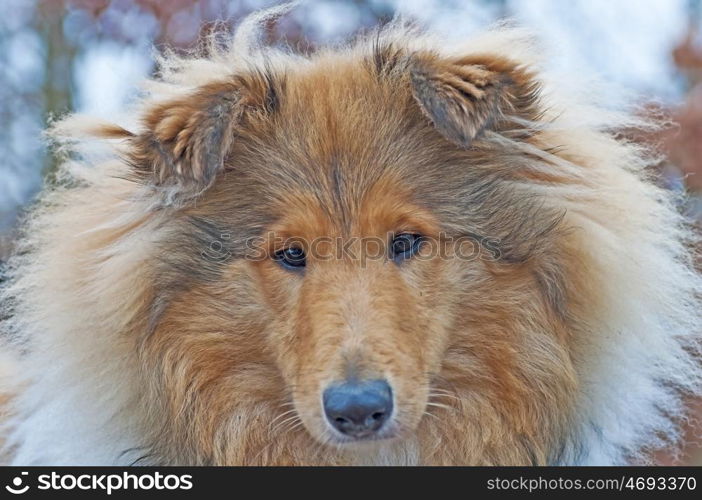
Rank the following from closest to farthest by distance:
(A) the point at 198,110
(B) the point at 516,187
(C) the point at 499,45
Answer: (A) the point at 198,110 → (B) the point at 516,187 → (C) the point at 499,45

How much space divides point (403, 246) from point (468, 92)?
65 cm

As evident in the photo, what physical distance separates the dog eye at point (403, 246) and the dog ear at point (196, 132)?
76 centimetres

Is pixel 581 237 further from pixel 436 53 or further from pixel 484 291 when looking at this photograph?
pixel 436 53

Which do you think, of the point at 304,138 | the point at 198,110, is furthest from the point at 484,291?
the point at 198,110

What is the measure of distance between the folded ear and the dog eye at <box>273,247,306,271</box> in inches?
28.9

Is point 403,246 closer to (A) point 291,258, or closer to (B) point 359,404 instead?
(A) point 291,258

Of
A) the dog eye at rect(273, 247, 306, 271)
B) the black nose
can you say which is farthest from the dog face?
the black nose

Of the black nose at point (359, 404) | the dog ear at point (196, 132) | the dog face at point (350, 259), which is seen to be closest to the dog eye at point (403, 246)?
the dog face at point (350, 259)

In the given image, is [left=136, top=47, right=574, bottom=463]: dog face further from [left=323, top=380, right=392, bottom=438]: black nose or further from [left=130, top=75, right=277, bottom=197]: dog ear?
[left=323, top=380, right=392, bottom=438]: black nose

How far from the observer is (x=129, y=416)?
3812 mm

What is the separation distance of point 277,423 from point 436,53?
1.66 meters

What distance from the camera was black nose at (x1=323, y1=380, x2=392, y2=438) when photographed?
3.23m

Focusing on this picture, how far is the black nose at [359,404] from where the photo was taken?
323 cm

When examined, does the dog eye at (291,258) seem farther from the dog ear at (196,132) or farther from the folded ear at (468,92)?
the folded ear at (468,92)
